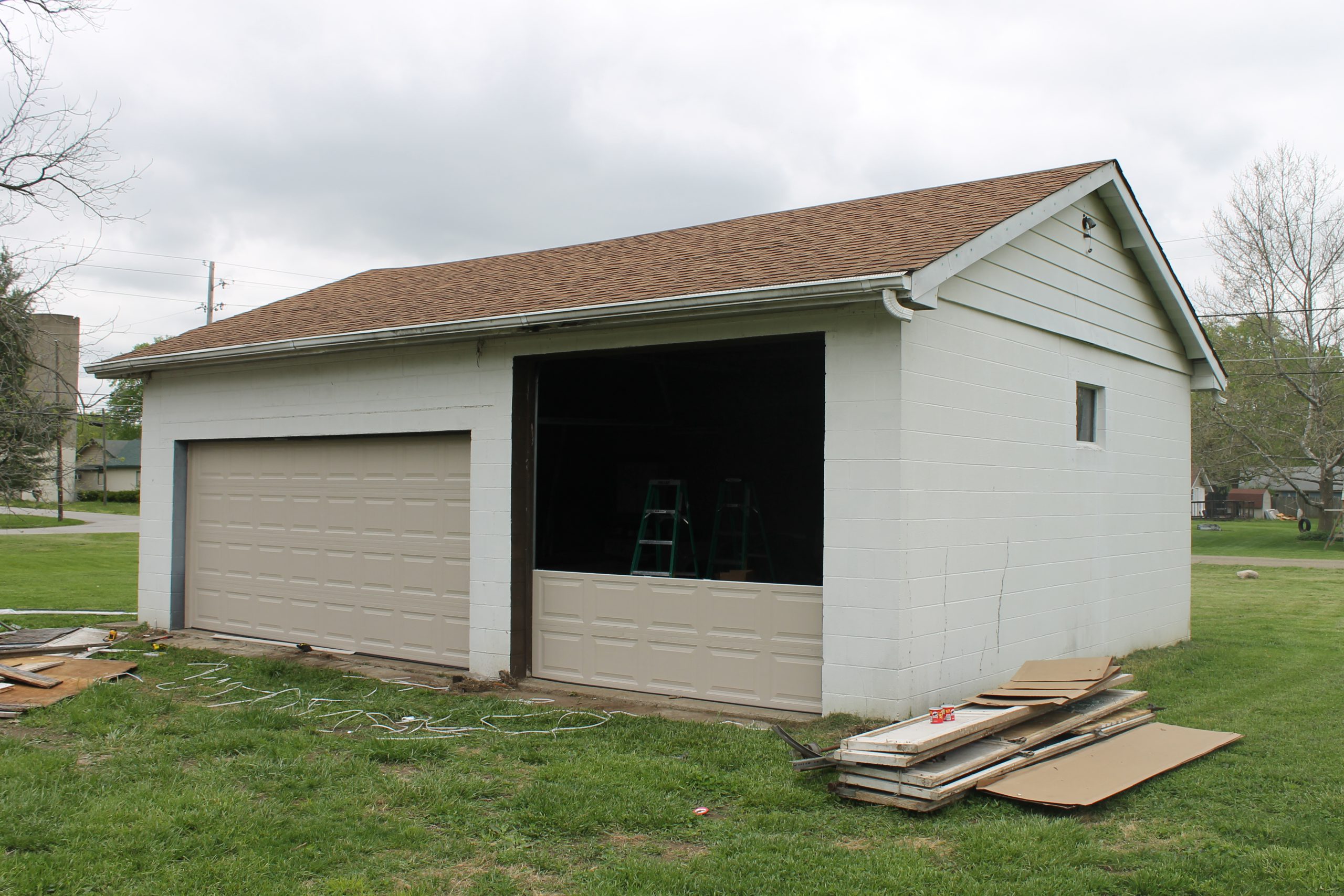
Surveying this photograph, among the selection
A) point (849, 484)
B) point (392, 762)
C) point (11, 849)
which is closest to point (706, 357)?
point (849, 484)

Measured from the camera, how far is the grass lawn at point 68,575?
14195 millimetres

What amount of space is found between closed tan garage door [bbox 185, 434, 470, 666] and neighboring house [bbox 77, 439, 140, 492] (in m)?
56.6

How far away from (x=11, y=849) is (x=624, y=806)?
287 centimetres

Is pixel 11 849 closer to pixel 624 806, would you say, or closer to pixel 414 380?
pixel 624 806

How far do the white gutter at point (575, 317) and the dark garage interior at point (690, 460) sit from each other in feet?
13.6

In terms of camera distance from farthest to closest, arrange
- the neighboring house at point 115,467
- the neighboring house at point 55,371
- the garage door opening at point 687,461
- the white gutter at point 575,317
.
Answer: the neighboring house at point 115,467
the neighboring house at point 55,371
the garage door opening at point 687,461
the white gutter at point 575,317

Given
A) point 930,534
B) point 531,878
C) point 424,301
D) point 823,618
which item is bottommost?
point 531,878

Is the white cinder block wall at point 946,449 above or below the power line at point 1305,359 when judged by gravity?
below

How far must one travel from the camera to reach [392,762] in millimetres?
6328

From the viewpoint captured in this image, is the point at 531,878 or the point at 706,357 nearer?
the point at 531,878

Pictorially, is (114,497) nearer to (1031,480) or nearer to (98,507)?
(98,507)

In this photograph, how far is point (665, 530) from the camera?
14477 millimetres

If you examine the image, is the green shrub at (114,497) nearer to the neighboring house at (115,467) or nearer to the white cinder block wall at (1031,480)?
the neighboring house at (115,467)

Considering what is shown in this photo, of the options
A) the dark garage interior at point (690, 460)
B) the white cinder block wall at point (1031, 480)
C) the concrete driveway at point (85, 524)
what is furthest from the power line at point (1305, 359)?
the concrete driveway at point (85, 524)
